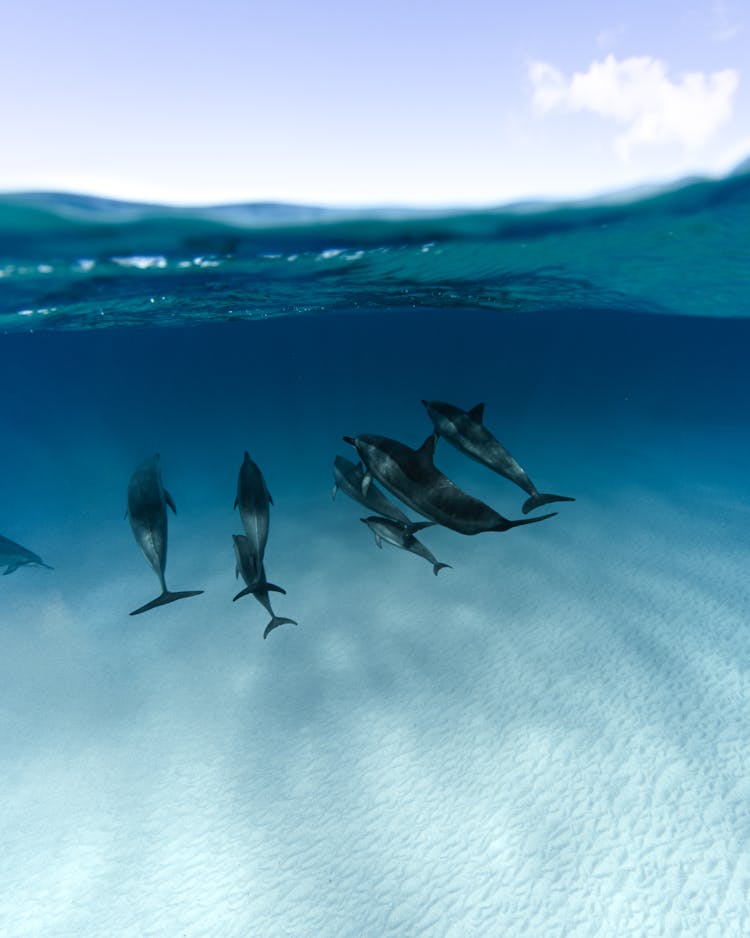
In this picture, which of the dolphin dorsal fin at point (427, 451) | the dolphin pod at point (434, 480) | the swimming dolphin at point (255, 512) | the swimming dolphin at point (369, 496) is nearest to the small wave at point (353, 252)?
the swimming dolphin at point (369, 496)

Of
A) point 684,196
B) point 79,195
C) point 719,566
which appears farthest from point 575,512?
point 79,195

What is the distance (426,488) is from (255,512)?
8.53 feet

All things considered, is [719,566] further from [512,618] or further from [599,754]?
[599,754]

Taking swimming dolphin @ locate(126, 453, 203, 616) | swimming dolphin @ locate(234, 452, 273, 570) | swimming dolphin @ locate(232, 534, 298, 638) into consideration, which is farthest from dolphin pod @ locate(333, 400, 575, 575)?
swimming dolphin @ locate(126, 453, 203, 616)

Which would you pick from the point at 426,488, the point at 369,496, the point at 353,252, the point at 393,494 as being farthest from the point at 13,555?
the point at 353,252

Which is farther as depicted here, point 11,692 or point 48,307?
point 48,307

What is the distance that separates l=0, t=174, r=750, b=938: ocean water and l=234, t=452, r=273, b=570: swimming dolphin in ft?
9.22

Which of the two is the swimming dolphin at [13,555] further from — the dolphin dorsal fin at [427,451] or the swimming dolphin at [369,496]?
the dolphin dorsal fin at [427,451]

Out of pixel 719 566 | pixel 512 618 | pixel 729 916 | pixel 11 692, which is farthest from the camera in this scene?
pixel 719 566

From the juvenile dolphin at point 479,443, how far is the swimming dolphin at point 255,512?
2056 millimetres

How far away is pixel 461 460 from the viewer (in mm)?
21281

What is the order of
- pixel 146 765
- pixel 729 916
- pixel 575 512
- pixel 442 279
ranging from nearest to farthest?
1. pixel 729 916
2. pixel 146 765
3. pixel 575 512
4. pixel 442 279

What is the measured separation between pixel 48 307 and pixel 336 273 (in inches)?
341

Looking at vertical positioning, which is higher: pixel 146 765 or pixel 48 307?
pixel 48 307
